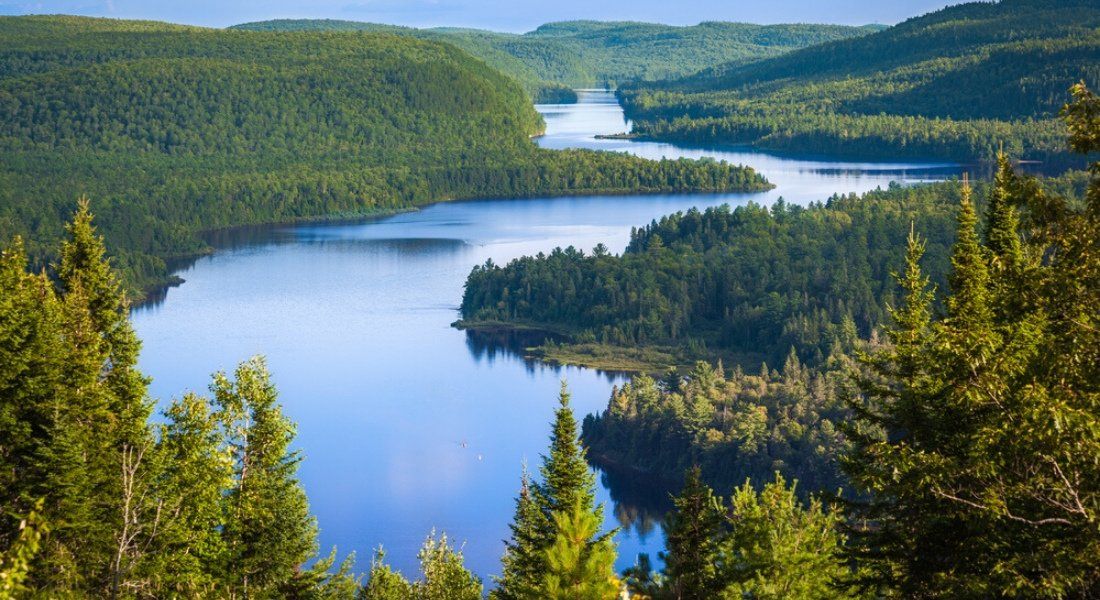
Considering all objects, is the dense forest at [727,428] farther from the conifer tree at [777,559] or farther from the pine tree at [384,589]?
the conifer tree at [777,559]

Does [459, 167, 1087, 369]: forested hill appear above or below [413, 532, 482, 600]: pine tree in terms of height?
below

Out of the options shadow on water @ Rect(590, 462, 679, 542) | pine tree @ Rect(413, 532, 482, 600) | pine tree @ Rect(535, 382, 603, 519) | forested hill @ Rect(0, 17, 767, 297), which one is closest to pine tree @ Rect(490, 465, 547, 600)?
pine tree @ Rect(535, 382, 603, 519)

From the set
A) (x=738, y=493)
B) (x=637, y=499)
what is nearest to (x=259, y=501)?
(x=738, y=493)

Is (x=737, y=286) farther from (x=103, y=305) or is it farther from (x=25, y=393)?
(x=25, y=393)

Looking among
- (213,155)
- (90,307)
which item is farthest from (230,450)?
(213,155)

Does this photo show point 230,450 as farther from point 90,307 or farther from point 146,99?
point 146,99

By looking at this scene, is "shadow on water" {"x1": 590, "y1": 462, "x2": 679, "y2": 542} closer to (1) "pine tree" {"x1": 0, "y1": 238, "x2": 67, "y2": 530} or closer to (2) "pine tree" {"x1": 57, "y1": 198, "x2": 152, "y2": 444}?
(2) "pine tree" {"x1": 57, "y1": 198, "x2": 152, "y2": 444}
